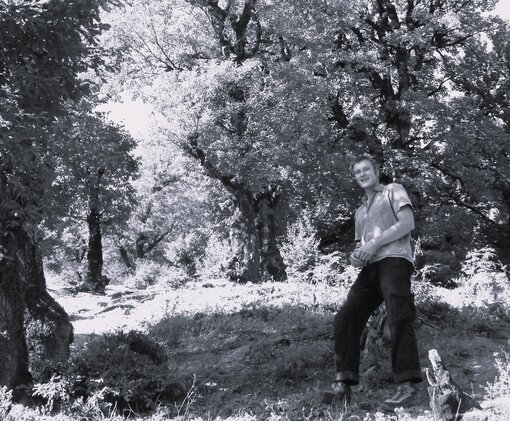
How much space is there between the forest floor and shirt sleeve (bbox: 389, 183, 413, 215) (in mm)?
1704

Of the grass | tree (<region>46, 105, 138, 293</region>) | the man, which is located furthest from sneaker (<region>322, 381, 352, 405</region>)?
tree (<region>46, 105, 138, 293</region>)

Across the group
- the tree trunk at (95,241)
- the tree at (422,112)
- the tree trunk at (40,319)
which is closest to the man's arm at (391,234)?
the tree trunk at (40,319)

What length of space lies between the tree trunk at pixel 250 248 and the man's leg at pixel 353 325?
13068 mm

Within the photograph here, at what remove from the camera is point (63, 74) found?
21.9ft

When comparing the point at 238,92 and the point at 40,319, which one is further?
the point at 238,92

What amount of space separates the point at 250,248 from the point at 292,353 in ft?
41.8

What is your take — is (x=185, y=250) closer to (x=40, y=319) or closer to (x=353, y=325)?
(x=40, y=319)

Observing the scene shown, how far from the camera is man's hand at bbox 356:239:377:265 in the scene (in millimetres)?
4766

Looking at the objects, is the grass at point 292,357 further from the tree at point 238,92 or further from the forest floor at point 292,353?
the tree at point 238,92

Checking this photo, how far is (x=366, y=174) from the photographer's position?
5117mm

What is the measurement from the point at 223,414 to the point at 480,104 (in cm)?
2493

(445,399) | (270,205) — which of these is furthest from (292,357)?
(270,205)

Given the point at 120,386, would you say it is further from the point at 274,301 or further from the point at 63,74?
the point at 274,301

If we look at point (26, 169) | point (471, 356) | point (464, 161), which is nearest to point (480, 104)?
point (464, 161)
